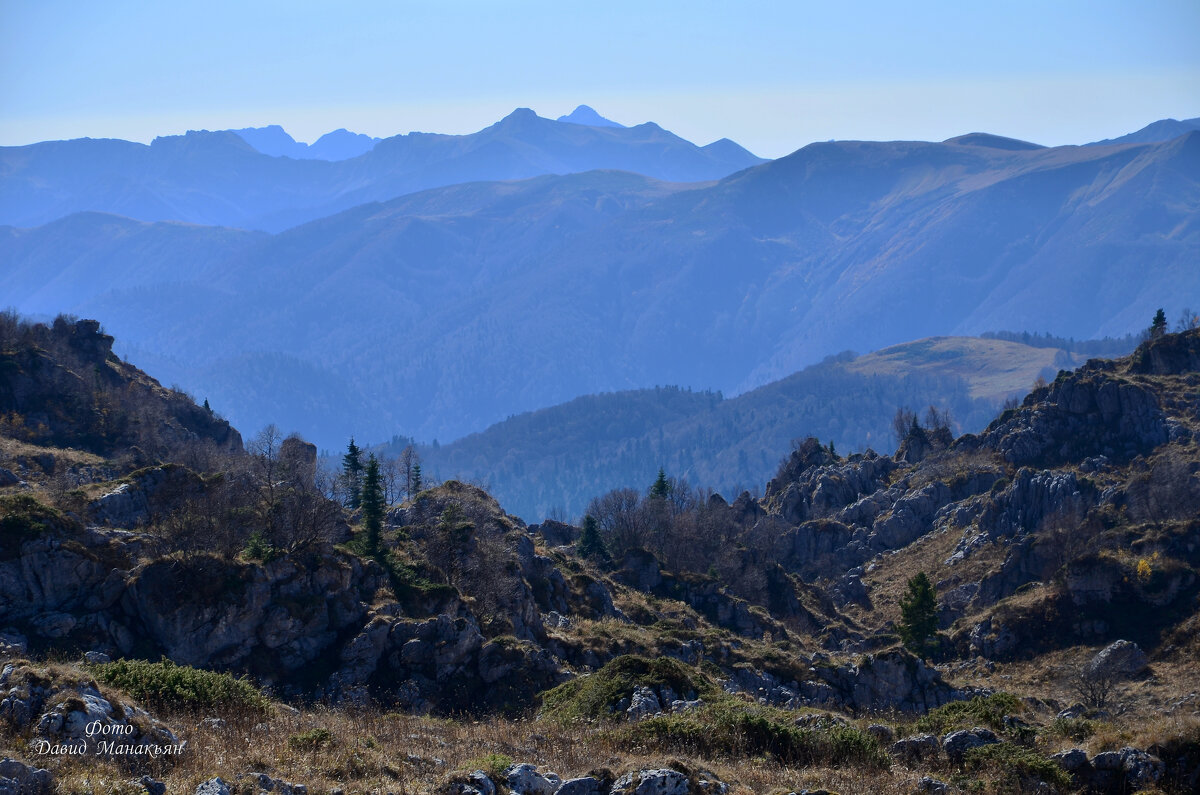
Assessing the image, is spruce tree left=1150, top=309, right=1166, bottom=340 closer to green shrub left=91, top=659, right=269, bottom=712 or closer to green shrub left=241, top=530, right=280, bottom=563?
green shrub left=241, top=530, right=280, bottom=563

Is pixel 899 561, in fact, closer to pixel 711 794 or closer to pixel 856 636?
pixel 856 636

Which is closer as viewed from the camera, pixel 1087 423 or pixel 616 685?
pixel 616 685

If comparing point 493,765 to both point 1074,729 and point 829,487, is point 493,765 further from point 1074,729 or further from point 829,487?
point 829,487

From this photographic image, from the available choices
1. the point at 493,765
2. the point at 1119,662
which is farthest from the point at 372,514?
the point at 1119,662

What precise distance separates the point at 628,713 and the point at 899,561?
6758 cm

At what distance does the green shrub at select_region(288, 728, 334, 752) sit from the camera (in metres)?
22.2

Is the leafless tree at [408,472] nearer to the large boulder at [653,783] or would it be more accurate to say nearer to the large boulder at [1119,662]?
the large boulder at [1119,662]

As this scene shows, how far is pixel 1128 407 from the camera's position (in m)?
90.1

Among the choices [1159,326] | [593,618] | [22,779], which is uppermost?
[1159,326]

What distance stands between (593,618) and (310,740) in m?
34.4

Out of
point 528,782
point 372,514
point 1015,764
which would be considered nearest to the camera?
point 528,782

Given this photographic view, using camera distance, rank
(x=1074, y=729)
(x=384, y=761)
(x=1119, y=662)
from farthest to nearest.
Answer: (x=1119, y=662) → (x=1074, y=729) → (x=384, y=761)

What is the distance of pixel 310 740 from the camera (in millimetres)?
22484

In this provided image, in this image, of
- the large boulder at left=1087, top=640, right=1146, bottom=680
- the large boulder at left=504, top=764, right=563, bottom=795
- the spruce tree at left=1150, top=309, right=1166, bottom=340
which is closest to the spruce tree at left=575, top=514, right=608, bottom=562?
the large boulder at left=1087, top=640, right=1146, bottom=680
